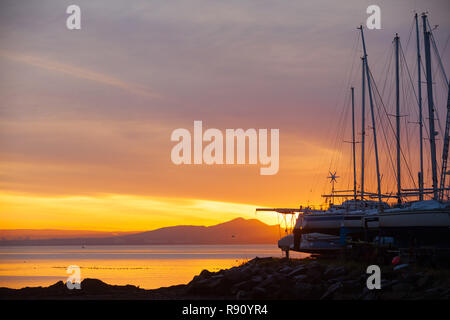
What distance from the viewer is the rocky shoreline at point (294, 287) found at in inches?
1209

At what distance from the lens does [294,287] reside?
3428 cm

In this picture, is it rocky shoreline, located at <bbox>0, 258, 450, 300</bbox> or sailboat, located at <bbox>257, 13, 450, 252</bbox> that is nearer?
rocky shoreline, located at <bbox>0, 258, 450, 300</bbox>

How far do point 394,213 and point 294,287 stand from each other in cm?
1841

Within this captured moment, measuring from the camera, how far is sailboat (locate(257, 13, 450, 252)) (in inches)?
1818

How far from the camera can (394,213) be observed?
4925 centimetres

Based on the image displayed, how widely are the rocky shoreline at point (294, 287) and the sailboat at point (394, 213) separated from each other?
738cm

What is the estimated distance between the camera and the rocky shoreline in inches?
1209

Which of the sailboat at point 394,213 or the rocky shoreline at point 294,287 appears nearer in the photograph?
the rocky shoreline at point 294,287

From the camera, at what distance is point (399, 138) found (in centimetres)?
5962

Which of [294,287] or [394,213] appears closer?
[294,287]

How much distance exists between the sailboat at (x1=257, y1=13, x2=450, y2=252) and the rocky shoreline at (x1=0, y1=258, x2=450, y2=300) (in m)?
7.38
